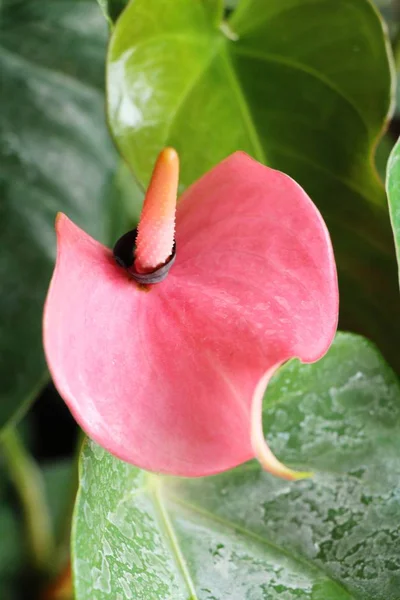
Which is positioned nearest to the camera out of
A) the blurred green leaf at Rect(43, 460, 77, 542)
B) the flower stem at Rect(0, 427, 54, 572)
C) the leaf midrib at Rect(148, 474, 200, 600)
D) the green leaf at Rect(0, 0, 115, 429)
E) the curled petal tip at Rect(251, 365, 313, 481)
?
the curled petal tip at Rect(251, 365, 313, 481)

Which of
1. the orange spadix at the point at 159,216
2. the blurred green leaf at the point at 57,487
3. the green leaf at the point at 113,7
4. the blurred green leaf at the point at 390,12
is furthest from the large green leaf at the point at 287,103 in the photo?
the blurred green leaf at the point at 57,487

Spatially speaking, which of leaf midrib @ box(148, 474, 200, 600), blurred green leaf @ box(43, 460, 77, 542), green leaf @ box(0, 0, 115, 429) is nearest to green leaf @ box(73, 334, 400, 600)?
leaf midrib @ box(148, 474, 200, 600)

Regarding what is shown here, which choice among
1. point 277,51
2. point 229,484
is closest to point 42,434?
point 229,484

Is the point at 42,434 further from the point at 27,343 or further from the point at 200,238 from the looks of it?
the point at 200,238

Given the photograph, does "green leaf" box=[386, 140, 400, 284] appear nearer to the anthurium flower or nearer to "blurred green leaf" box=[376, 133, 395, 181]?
the anthurium flower

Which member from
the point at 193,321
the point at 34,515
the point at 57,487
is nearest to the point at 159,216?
the point at 193,321

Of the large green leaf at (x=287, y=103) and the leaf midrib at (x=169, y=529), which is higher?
the large green leaf at (x=287, y=103)

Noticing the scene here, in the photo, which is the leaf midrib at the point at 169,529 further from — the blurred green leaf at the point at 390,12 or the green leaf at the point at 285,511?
the blurred green leaf at the point at 390,12
